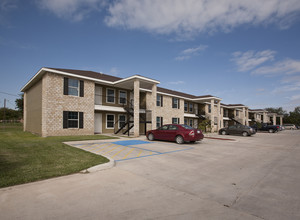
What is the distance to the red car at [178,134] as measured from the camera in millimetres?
12336

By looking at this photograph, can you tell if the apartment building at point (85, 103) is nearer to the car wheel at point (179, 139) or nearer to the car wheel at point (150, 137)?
the car wheel at point (150, 137)

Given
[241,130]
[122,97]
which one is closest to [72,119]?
[122,97]

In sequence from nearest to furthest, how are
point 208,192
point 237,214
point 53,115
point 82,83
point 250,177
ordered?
point 237,214 < point 208,192 < point 250,177 < point 53,115 < point 82,83

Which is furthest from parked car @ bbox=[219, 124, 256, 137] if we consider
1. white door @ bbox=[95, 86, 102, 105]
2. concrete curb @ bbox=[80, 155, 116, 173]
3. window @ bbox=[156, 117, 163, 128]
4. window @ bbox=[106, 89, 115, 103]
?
concrete curb @ bbox=[80, 155, 116, 173]

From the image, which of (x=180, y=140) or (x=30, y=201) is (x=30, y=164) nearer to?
(x=30, y=201)

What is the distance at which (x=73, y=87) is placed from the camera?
1680 cm

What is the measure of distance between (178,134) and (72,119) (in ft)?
33.2

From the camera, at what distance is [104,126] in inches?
802

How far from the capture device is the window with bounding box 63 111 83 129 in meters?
15.9

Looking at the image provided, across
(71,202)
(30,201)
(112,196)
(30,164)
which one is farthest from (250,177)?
(30,164)

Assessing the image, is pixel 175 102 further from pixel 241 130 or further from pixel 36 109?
pixel 36 109

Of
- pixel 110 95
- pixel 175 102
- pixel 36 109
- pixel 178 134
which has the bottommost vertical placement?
pixel 178 134

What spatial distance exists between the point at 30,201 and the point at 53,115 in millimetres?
13458

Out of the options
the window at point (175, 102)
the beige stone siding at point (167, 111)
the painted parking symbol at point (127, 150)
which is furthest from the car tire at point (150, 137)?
the window at point (175, 102)
